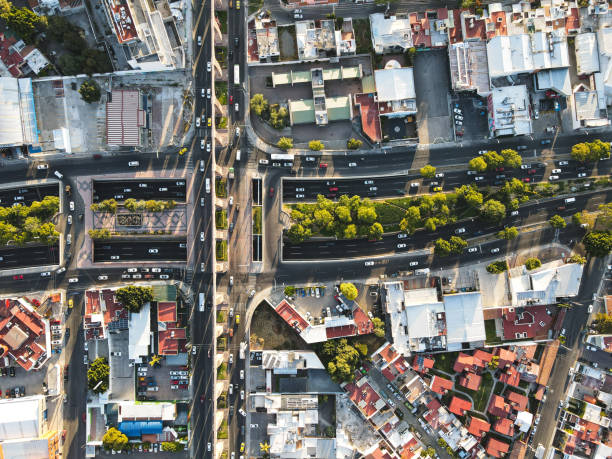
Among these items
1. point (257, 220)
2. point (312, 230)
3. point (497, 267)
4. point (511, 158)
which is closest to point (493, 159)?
point (511, 158)

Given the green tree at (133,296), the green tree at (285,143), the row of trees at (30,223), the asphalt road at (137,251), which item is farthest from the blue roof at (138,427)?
the green tree at (285,143)

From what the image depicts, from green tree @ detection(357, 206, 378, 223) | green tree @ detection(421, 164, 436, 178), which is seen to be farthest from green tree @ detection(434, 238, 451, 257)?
green tree @ detection(357, 206, 378, 223)

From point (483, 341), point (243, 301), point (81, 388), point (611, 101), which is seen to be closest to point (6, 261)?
point (81, 388)

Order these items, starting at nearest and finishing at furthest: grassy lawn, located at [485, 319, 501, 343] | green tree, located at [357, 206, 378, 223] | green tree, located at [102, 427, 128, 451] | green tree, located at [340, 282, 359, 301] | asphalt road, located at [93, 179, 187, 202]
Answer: green tree, located at [102, 427, 128, 451]
green tree, located at [357, 206, 378, 223]
green tree, located at [340, 282, 359, 301]
asphalt road, located at [93, 179, 187, 202]
grassy lawn, located at [485, 319, 501, 343]

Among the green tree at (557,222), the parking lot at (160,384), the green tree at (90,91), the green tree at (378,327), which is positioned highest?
the green tree at (90,91)

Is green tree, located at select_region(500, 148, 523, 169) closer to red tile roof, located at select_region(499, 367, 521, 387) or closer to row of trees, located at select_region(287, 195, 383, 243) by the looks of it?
row of trees, located at select_region(287, 195, 383, 243)

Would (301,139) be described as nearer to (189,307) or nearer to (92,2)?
(189,307)

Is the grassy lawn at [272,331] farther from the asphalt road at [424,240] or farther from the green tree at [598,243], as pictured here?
the green tree at [598,243]

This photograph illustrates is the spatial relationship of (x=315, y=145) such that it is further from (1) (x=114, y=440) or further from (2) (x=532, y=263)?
(1) (x=114, y=440)
